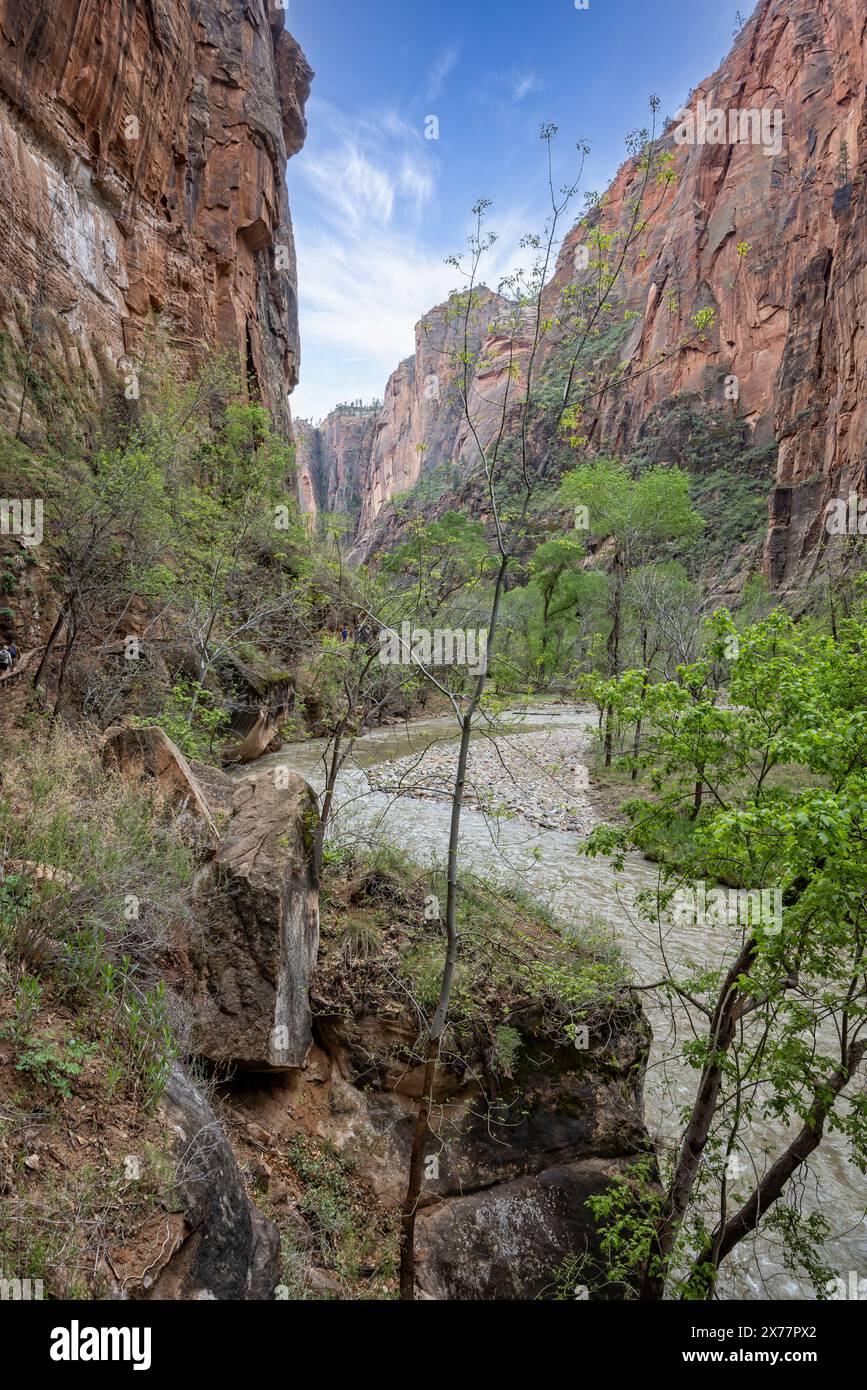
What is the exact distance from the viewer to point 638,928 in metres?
9.09

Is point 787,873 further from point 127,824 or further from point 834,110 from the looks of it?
point 834,110

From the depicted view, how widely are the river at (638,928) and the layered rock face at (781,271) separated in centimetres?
2006

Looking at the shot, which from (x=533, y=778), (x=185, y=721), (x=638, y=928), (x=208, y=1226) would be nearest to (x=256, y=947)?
(x=208, y=1226)

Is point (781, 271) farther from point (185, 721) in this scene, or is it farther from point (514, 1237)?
point (514, 1237)

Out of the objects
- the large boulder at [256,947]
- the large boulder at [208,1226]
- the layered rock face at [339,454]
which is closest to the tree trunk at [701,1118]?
the large boulder at [208,1226]

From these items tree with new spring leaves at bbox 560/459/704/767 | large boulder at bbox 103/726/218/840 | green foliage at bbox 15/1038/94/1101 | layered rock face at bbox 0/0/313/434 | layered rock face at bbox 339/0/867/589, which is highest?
layered rock face at bbox 339/0/867/589

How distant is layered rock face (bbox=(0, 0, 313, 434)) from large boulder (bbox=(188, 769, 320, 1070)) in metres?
12.2

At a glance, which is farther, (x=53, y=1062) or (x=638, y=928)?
(x=638, y=928)

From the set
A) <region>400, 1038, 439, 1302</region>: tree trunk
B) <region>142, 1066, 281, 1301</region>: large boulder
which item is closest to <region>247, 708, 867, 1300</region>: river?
<region>400, 1038, 439, 1302</region>: tree trunk

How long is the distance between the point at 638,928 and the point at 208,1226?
299 inches

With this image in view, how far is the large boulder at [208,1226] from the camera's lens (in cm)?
279

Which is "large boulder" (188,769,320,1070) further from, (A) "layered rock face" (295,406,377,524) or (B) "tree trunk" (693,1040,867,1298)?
(A) "layered rock face" (295,406,377,524)

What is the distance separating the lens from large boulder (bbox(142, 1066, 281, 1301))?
2789 millimetres
